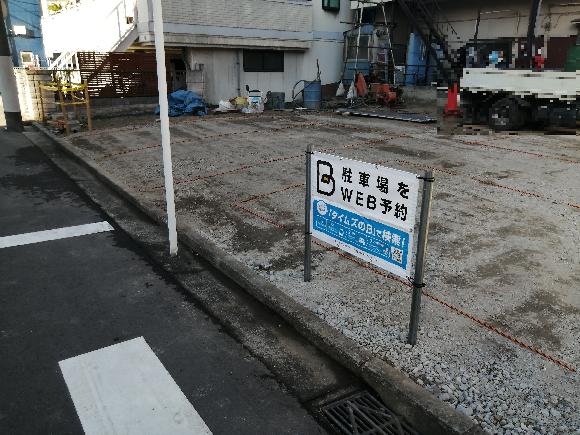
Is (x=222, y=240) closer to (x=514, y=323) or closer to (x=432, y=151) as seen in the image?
(x=514, y=323)

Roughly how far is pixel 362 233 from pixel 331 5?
2158 cm

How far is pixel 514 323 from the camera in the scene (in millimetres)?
4031

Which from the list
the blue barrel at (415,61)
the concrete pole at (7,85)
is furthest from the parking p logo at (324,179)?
the blue barrel at (415,61)

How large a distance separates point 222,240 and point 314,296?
1.85 meters

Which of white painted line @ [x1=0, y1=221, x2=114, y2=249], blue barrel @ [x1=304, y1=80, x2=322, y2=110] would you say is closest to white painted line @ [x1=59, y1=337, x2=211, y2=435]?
white painted line @ [x1=0, y1=221, x2=114, y2=249]

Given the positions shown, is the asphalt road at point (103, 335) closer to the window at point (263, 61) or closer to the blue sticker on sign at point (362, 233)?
the blue sticker on sign at point (362, 233)

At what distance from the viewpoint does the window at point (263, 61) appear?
20719 mm

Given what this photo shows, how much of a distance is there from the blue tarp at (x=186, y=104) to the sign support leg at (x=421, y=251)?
51.3 feet

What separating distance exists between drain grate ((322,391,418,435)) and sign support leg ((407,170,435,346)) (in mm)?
671

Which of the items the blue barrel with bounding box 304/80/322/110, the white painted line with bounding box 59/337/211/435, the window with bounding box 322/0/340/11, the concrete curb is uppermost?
the window with bounding box 322/0/340/11

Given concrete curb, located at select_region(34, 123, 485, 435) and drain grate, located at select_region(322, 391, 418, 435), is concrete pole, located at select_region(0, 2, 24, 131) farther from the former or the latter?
drain grate, located at select_region(322, 391, 418, 435)

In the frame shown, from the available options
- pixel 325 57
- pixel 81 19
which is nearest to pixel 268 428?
pixel 325 57

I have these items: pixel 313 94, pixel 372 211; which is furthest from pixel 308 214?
pixel 313 94

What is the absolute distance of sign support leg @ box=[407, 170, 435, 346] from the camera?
10.7 feet
